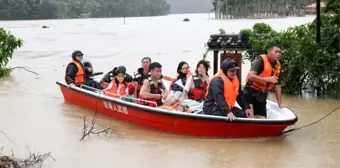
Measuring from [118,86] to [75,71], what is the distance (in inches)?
60.6

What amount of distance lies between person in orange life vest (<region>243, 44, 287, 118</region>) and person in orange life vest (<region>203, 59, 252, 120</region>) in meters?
0.22

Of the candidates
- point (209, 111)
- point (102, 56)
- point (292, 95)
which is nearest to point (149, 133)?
point (209, 111)

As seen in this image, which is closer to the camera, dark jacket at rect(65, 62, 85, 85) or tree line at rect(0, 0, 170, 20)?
dark jacket at rect(65, 62, 85, 85)

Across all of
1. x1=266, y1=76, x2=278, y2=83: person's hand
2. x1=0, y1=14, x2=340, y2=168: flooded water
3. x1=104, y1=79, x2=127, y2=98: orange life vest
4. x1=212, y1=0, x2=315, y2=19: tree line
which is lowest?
x1=0, y1=14, x2=340, y2=168: flooded water

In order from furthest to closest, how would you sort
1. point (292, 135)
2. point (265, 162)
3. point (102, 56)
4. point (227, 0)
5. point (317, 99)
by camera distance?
1. point (227, 0)
2. point (102, 56)
3. point (317, 99)
4. point (292, 135)
5. point (265, 162)

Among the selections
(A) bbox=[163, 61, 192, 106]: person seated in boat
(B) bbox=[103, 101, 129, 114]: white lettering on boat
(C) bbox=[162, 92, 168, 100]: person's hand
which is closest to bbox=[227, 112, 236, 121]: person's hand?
(A) bbox=[163, 61, 192, 106]: person seated in boat

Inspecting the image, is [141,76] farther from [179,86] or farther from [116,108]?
[179,86]

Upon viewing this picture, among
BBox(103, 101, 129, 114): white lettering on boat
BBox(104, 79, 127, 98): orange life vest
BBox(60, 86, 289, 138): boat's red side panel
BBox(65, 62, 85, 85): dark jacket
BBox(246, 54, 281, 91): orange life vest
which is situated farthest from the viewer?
BBox(65, 62, 85, 85): dark jacket

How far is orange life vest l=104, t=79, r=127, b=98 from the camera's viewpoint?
10.6m

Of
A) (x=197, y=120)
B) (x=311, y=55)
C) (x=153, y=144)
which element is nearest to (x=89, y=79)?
(x=153, y=144)

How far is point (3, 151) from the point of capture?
854cm

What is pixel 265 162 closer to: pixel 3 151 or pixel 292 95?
pixel 3 151

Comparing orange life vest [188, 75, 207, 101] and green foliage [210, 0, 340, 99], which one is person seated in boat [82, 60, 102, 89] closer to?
orange life vest [188, 75, 207, 101]

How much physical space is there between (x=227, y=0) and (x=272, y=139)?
94466 millimetres
